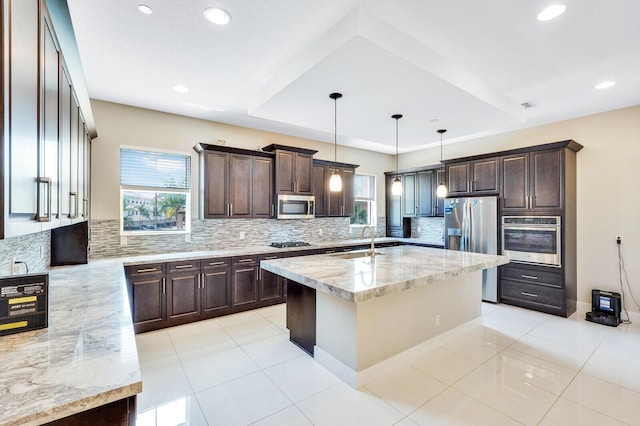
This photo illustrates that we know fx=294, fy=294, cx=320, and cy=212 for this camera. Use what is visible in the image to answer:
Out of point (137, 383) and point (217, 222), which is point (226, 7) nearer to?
point (137, 383)

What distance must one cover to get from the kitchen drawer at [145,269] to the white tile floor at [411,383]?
0.73 m

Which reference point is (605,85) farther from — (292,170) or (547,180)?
(292,170)

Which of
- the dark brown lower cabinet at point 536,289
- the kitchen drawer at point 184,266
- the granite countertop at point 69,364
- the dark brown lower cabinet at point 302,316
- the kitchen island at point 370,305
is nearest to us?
the granite countertop at point 69,364

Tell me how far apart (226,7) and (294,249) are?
3.37 meters

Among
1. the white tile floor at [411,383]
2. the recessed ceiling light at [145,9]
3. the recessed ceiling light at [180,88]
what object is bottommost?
the white tile floor at [411,383]

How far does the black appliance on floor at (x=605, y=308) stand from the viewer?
388 cm

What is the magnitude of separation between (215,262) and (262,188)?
1.42 m

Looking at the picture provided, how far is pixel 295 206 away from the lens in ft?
17.1

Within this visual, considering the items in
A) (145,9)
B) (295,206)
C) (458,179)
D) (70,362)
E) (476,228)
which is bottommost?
(70,362)

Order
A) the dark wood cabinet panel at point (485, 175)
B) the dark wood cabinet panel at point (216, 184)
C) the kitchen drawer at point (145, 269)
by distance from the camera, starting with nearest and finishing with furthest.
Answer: the kitchen drawer at point (145, 269)
the dark wood cabinet panel at point (216, 184)
the dark wood cabinet panel at point (485, 175)

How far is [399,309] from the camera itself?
2861 millimetres

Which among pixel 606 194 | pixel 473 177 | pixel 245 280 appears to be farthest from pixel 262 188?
pixel 606 194

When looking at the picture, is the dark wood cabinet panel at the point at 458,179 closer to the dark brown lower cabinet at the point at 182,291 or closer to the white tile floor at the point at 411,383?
the white tile floor at the point at 411,383

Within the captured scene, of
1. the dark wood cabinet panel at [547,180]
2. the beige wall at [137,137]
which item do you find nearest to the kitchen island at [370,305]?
the dark wood cabinet panel at [547,180]
